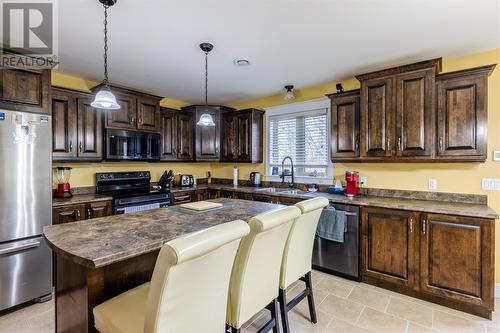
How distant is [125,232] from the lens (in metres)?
1.56

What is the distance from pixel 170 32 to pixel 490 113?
3238 millimetres

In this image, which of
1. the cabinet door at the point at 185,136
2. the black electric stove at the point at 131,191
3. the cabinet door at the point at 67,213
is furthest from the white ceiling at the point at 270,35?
the cabinet door at the point at 67,213

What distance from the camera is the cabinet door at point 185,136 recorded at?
14.9 feet

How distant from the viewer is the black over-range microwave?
3.59 m

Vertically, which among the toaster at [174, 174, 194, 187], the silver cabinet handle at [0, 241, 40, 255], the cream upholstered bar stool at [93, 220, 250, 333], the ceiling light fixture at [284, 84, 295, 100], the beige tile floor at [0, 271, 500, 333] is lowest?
the beige tile floor at [0, 271, 500, 333]

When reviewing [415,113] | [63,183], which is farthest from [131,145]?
[415,113]

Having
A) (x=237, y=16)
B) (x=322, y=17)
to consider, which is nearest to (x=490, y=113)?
(x=322, y=17)

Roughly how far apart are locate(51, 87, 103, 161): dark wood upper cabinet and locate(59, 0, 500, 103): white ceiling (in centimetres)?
39

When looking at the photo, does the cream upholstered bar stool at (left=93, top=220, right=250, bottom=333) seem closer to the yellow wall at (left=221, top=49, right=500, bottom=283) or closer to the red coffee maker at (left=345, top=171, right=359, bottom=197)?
the red coffee maker at (left=345, top=171, right=359, bottom=197)

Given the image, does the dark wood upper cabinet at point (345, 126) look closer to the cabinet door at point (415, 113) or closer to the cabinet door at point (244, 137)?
the cabinet door at point (415, 113)

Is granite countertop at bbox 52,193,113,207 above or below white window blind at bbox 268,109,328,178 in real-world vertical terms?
below

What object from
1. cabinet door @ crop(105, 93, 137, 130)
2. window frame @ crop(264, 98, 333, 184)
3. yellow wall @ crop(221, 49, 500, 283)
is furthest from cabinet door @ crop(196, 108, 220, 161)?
yellow wall @ crop(221, 49, 500, 283)

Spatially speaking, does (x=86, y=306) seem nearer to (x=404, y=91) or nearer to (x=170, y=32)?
(x=170, y=32)

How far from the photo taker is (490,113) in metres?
2.65
